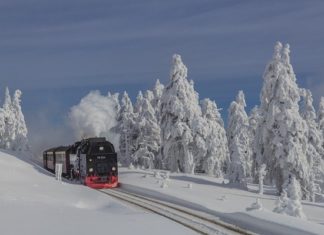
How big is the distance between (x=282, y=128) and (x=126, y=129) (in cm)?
3249

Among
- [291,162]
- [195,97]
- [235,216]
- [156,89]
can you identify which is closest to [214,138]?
[195,97]

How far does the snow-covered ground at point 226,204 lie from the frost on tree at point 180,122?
6.45 m

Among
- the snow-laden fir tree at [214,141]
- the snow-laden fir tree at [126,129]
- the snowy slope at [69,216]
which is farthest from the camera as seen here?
the snow-laden fir tree at [126,129]

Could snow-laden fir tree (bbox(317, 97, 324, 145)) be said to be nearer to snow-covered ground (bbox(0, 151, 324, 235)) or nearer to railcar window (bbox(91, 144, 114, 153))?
snow-covered ground (bbox(0, 151, 324, 235))

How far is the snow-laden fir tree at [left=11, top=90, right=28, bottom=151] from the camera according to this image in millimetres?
94688

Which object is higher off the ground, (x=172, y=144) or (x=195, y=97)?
(x=195, y=97)

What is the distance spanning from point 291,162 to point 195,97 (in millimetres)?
19274

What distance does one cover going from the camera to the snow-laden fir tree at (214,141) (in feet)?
207

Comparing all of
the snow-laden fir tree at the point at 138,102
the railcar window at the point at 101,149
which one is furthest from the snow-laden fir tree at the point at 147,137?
the railcar window at the point at 101,149

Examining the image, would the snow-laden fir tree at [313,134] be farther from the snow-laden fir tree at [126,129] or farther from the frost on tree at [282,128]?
the snow-laden fir tree at [126,129]

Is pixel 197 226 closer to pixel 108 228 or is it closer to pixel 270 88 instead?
pixel 108 228

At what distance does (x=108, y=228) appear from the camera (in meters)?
16.9

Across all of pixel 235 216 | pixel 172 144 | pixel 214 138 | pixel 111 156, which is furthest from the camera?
pixel 214 138

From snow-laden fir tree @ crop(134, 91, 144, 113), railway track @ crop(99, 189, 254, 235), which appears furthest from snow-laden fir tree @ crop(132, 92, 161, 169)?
railway track @ crop(99, 189, 254, 235)
